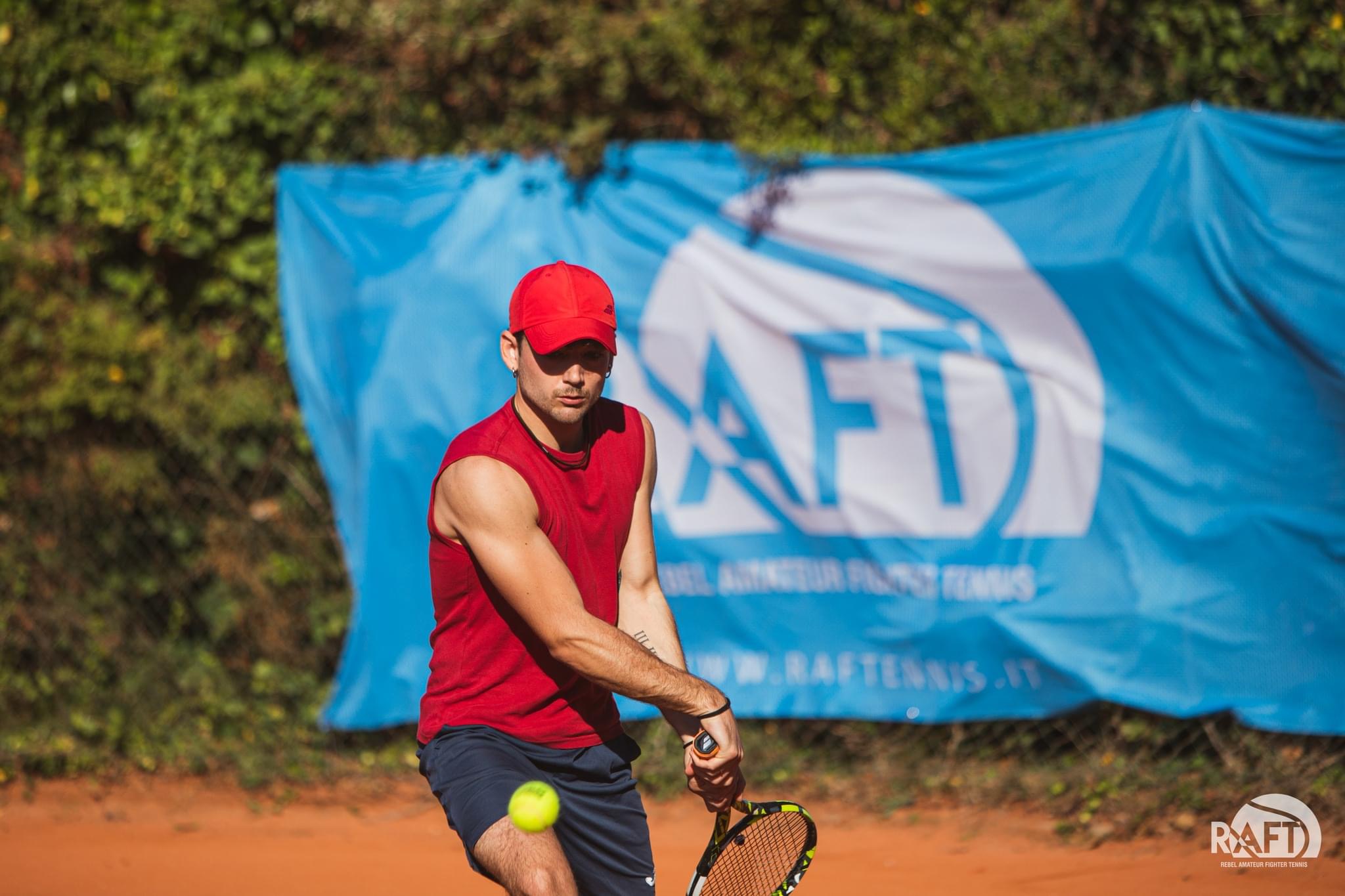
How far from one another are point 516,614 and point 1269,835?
3.29 m

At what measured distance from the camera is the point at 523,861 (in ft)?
8.64

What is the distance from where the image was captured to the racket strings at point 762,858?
122 inches

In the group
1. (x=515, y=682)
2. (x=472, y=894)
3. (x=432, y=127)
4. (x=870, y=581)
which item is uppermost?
(x=432, y=127)

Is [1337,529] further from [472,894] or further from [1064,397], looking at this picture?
[472,894]

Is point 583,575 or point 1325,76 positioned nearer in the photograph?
point 583,575

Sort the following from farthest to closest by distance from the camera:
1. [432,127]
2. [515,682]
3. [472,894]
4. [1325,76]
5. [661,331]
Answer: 1. [432,127]
2. [661,331]
3. [1325,76]
4. [472,894]
5. [515,682]

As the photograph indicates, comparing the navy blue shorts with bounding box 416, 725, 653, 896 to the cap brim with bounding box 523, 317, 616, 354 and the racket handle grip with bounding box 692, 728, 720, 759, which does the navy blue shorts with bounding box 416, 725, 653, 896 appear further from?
the cap brim with bounding box 523, 317, 616, 354

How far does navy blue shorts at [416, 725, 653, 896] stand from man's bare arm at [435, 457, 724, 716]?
0.95 ft

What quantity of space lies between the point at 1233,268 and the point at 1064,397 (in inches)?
30.0

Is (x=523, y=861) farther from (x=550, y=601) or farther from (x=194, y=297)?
(x=194, y=297)

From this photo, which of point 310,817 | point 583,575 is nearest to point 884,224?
point 583,575

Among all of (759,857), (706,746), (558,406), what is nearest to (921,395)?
(759,857)

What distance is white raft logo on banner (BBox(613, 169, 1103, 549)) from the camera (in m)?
5.09

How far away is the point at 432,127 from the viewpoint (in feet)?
19.4
